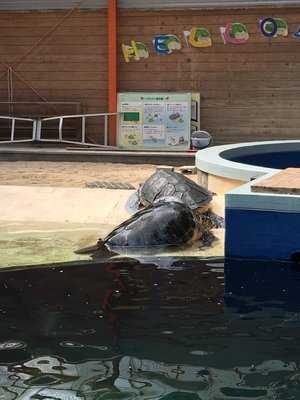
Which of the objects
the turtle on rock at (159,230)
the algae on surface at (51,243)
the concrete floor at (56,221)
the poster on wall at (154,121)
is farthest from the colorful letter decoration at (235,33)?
the algae on surface at (51,243)

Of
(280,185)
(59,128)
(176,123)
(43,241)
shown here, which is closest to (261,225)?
(280,185)

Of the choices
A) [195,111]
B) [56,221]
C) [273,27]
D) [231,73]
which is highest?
[273,27]

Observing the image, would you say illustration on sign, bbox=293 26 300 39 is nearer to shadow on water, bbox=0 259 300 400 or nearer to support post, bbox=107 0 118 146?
support post, bbox=107 0 118 146

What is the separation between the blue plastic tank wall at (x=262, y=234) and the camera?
5734 mm

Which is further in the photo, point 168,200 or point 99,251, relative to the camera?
point 168,200

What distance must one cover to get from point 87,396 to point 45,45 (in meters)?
12.4

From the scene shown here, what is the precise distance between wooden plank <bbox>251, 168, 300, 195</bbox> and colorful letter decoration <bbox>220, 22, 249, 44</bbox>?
314 inches

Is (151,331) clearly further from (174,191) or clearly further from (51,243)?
(174,191)

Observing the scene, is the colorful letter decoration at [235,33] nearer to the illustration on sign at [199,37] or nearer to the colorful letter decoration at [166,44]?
the illustration on sign at [199,37]

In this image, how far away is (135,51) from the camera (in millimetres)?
14266

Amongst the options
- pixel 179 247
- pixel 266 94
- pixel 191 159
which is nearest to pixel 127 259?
pixel 179 247

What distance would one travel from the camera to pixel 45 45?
14664 millimetres

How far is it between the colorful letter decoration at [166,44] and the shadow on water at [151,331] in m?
9.13

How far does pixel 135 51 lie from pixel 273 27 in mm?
3020
